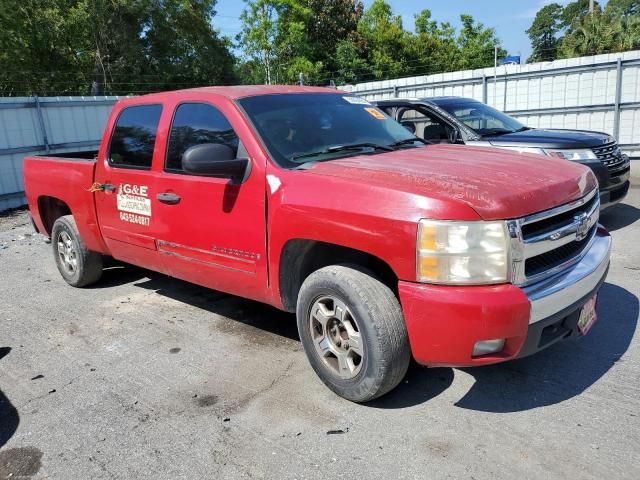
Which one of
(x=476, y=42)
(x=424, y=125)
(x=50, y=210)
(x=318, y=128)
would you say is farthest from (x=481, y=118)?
(x=476, y=42)

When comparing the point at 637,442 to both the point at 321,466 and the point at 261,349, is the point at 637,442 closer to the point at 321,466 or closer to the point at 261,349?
the point at 321,466

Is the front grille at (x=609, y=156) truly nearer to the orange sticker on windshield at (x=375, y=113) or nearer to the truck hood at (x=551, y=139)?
the truck hood at (x=551, y=139)

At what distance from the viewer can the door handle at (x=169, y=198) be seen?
408cm

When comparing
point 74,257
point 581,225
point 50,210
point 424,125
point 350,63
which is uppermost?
point 350,63

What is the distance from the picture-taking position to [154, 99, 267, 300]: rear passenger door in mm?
3590

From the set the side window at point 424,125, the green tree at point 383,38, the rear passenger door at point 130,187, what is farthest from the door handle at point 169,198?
the green tree at point 383,38

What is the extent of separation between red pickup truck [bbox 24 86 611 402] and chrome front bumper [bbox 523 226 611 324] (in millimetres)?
11

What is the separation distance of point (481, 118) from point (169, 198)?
16.5 feet

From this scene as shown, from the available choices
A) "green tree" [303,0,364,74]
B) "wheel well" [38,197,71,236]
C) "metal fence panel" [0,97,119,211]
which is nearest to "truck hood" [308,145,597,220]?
"wheel well" [38,197,71,236]

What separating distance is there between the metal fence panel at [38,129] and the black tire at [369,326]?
420 inches

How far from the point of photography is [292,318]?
4.70 meters

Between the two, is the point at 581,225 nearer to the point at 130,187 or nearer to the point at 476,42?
the point at 130,187

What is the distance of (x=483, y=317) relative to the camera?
8.52ft

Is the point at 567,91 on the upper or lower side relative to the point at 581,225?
upper
